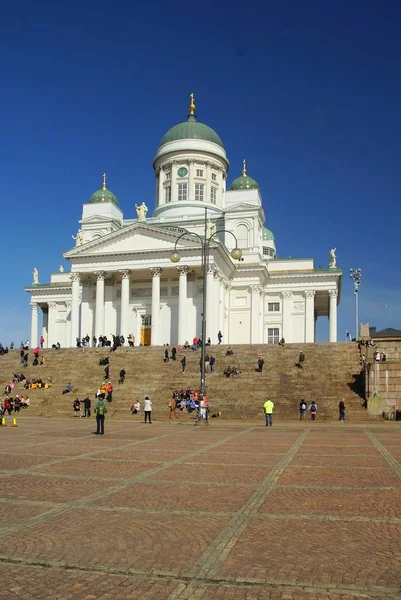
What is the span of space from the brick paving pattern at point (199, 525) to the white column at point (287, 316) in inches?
1991

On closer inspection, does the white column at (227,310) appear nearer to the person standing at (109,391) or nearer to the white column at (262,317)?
the white column at (262,317)

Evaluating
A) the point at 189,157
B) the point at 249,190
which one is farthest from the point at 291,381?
the point at 189,157

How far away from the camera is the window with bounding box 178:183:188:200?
247ft

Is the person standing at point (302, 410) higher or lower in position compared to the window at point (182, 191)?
lower

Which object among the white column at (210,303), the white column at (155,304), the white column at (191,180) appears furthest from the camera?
the white column at (191,180)

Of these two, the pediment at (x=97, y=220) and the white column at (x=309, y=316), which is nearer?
the white column at (x=309, y=316)

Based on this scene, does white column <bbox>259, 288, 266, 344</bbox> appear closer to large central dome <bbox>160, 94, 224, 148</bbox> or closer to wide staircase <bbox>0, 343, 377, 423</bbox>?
wide staircase <bbox>0, 343, 377, 423</bbox>

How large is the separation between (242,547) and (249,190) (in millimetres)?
66088

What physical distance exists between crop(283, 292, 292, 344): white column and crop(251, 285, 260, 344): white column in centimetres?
335

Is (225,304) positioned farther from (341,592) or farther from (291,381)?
(341,592)

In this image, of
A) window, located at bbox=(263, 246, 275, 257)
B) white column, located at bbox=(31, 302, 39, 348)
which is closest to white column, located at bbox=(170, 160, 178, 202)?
window, located at bbox=(263, 246, 275, 257)

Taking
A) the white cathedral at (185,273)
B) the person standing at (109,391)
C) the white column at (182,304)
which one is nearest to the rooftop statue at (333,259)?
the white cathedral at (185,273)

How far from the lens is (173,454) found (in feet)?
55.2

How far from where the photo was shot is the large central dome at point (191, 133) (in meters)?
77.4
